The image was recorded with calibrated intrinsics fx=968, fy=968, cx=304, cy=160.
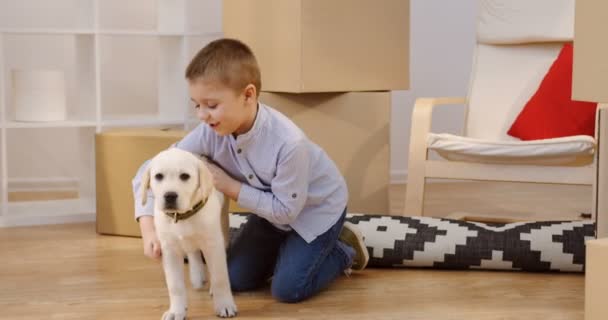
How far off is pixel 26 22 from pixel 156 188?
213 cm

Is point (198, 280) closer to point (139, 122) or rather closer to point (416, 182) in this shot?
point (416, 182)

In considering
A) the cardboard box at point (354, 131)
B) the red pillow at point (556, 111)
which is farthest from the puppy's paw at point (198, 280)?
the red pillow at point (556, 111)

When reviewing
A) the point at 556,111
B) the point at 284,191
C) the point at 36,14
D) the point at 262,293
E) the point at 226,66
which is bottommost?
the point at 262,293

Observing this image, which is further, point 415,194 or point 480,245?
point 415,194

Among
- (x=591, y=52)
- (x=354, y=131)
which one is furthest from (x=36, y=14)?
(x=591, y=52)

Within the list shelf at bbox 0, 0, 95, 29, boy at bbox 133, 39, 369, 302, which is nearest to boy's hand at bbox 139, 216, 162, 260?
boy at bbox 133, 39, 369, 302

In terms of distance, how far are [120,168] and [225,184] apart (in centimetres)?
94

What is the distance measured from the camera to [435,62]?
160 inches

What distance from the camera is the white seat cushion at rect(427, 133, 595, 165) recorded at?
Answer: 8.28 ft

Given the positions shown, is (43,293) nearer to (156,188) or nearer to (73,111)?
(156,188)

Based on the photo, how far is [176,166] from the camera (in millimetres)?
1723

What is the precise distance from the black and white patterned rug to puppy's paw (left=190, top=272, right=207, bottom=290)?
430mm

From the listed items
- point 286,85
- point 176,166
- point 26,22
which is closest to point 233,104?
point 176,166

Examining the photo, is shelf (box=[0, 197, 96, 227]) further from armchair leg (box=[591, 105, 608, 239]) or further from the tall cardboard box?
armchair leg (box=[591, 105, 608, 239])
